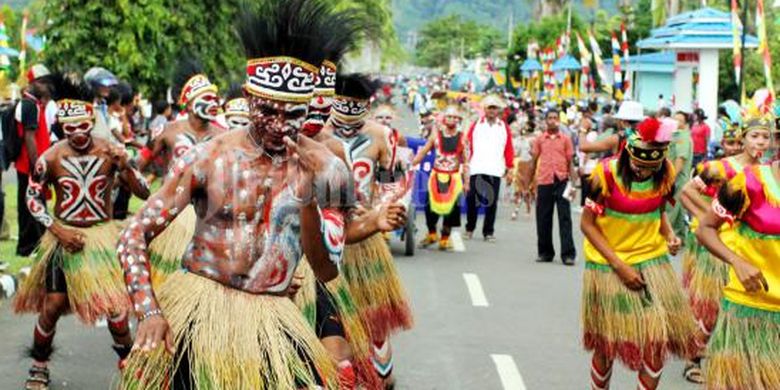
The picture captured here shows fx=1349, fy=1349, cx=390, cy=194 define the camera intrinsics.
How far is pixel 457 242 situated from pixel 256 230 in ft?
39.3

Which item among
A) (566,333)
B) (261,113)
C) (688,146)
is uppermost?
(261,113)

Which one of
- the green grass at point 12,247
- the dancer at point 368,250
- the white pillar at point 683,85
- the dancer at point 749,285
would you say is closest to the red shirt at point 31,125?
the green grass at point 12,247

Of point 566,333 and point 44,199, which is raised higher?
point 44,199

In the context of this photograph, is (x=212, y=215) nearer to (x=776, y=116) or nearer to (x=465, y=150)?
(x=776, y=116)

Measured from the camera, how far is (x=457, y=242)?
1672 cm

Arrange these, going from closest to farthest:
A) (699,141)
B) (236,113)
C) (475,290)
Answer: (236,113)
(475,290)
(699,141)

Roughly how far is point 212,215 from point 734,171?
254cm

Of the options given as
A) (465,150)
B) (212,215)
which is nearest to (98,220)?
(212,215)

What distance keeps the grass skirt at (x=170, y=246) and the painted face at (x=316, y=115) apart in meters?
1.74

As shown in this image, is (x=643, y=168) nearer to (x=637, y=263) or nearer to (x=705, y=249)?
(x=637, y=263)

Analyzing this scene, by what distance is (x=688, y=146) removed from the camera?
52.1 ft

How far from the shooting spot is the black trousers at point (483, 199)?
54.9ft

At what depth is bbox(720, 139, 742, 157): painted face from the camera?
9.36m

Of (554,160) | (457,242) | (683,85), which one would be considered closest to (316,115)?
(554,160)
